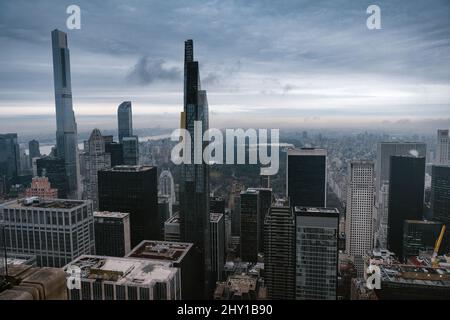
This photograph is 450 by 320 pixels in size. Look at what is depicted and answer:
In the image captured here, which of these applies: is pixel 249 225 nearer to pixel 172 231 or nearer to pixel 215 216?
pixel 215 216

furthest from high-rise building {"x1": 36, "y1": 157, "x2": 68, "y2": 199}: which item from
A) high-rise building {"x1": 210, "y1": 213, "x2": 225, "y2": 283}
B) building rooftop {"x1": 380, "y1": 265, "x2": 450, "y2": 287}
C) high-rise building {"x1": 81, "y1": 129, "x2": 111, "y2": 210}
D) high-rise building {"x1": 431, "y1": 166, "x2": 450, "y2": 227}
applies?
high-rise building {"x1": 431, "y1": 166, "x2": 450, "y2": 227}

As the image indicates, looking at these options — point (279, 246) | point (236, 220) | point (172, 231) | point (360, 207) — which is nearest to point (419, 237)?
point (360, 207)

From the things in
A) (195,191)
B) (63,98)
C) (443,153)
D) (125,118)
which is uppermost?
(63,98)

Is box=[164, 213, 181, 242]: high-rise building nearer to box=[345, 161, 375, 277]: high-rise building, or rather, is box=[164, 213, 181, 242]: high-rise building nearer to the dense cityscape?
the dense cityscape

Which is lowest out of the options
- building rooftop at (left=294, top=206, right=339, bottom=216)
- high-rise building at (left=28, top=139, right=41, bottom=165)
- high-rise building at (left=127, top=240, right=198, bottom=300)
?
high-rise building at (left=127, top=240, right=198, bottom=300)
